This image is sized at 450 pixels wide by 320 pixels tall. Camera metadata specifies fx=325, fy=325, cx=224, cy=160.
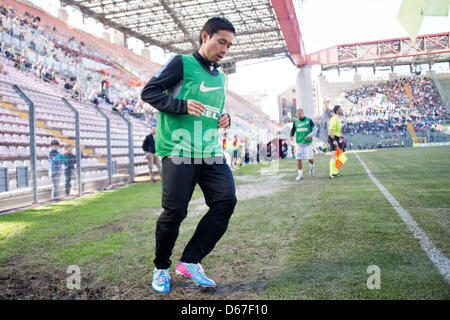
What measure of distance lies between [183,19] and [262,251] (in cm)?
3000

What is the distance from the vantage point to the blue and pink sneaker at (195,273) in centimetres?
241

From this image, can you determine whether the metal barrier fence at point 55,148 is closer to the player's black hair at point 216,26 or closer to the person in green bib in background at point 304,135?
the person in green bib in background at point 304,135

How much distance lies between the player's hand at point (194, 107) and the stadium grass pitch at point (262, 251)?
1301 mm

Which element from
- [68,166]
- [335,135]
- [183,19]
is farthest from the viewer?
[183,19]

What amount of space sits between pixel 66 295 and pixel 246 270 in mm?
1388

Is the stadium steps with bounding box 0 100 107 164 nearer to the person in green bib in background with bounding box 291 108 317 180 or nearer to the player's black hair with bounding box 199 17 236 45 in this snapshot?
the person in green bib in background with bounding box 291 108 317 180

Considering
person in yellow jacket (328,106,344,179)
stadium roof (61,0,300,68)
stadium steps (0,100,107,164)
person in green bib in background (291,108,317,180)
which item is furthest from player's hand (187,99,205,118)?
stadium roof (61,0,300,68)

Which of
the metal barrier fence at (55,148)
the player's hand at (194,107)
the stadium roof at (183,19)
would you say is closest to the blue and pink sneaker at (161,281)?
the player's hand at (194,107)

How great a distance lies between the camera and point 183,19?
29.6m

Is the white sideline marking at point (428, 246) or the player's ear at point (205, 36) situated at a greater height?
the player's ear at point (205, 36)

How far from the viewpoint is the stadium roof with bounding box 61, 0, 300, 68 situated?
26.7 metres

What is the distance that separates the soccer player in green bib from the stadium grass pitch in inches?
11.2

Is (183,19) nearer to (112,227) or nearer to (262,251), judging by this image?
(112,227)

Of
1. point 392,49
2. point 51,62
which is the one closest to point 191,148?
point 51,62
